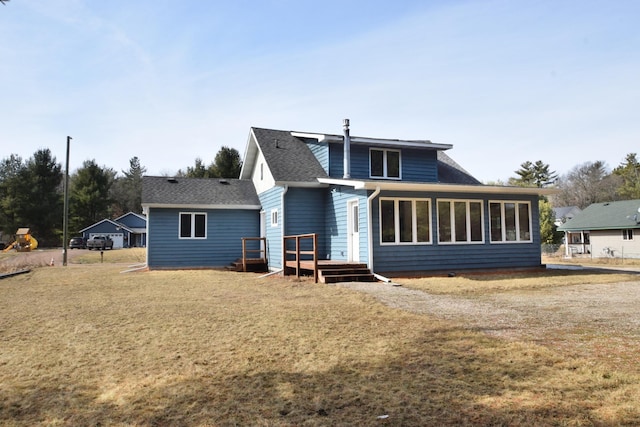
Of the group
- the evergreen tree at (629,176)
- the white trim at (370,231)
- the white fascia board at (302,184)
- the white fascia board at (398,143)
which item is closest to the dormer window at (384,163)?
the white fascia board at (398,143)

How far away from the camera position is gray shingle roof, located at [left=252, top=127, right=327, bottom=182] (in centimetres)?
1576

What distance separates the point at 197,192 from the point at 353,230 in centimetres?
871

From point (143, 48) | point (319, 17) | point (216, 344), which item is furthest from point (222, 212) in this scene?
point (216, 344)

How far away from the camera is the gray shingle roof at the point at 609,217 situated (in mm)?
29844

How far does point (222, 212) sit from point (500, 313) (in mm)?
13930

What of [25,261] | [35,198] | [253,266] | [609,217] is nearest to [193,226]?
[253,266]

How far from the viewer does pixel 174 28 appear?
37.2 feet

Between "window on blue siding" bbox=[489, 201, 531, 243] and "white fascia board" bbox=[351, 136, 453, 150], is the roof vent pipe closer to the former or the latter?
"white fascia board" bbox=[351, 136, 453, 150]

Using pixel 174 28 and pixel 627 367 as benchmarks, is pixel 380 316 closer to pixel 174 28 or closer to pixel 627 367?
pixel 627 367

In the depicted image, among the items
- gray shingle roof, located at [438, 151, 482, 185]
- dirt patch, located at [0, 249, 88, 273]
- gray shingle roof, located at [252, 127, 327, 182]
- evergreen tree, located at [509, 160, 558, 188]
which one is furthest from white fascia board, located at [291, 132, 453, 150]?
evergreen tree, located at [509, 160, 558, 188]

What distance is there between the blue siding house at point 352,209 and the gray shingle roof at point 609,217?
17.4 m

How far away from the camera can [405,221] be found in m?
13.1

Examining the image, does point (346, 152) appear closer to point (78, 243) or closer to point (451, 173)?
point (451, 173)

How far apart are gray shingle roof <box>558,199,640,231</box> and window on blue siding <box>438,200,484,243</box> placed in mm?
21660
